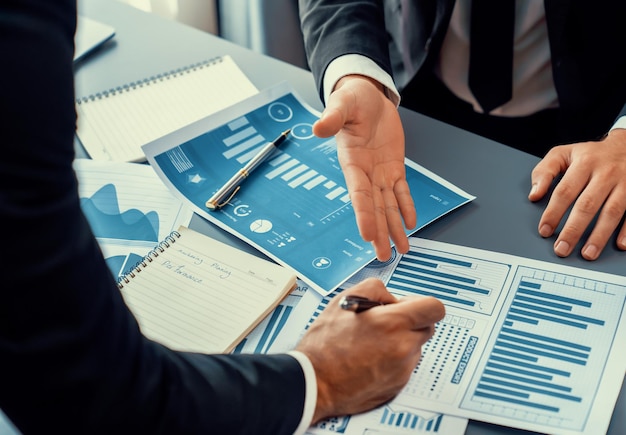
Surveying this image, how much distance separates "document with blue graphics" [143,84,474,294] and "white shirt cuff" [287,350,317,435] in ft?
0.46

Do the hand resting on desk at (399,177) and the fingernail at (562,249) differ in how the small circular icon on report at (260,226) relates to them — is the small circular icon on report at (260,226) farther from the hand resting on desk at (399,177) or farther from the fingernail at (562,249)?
the fingernail at (562,249)

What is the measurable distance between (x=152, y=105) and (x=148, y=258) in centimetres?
37

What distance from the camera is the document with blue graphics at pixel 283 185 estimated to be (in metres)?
0.84

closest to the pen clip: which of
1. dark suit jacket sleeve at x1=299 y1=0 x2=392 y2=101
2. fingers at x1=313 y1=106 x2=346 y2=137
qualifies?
fingers at x1=313 y1=106 x2=346 y2=137

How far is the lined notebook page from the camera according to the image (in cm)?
103

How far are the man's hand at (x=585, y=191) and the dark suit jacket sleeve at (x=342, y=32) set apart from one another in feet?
1.02

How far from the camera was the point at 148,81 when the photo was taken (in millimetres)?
1149

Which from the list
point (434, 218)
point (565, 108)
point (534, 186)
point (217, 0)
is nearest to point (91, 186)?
point (434, 218)

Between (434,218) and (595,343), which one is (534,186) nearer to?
(434,218)

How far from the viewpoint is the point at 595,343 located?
719mm

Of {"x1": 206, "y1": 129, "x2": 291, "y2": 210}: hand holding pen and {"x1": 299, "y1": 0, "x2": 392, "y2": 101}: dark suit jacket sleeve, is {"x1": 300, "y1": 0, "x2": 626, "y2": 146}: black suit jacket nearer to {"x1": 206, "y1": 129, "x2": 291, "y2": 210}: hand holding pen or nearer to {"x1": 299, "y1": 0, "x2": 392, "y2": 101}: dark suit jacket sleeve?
{"x1": 299, "y1": 0, "x2": 392, "y2": 101}: dark suit jacket sleeve

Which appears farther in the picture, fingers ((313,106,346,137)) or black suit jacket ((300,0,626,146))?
black suit jacket ((300,0,626,146))

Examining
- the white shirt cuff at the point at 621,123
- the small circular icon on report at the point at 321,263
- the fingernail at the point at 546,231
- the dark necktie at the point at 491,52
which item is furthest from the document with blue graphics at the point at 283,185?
the dark necktie at the point at 491,52

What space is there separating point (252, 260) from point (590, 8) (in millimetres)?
776
